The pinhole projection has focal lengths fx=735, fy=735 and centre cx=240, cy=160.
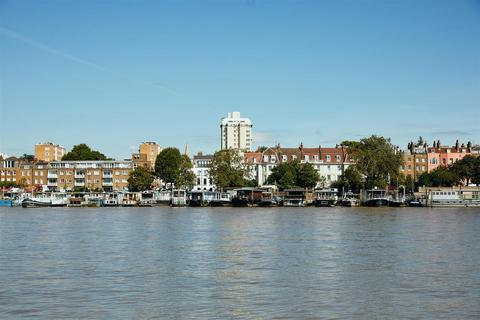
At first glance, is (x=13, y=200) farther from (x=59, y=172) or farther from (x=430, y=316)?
(x=430, y=316)

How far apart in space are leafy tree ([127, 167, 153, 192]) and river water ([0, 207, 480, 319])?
105 metres

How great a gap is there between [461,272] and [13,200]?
13787cm

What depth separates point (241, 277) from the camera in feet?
100

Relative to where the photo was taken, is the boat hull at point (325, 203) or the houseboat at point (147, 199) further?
the houseboat at point (147, 199)

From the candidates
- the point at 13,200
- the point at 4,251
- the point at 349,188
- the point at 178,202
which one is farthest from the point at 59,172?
the point at 4,251

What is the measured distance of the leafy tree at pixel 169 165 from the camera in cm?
15275

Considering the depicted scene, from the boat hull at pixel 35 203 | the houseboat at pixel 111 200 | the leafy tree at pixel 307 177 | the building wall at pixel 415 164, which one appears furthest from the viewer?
the building wall at pixel 415 164

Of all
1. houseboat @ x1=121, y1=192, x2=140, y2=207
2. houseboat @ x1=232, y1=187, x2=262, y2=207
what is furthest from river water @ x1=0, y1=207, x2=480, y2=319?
houseboat @ x1=121, y1=192, x2=140, y2=207

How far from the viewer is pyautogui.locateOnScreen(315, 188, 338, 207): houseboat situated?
13525 centimetres

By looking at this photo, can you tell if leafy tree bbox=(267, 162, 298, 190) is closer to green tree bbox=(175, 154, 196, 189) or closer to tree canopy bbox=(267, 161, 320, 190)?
tree canopy bbox=(267, 161, 320, 190)

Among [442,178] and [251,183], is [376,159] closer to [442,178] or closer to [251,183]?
[442,178]

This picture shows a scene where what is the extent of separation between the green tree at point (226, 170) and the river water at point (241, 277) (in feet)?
285

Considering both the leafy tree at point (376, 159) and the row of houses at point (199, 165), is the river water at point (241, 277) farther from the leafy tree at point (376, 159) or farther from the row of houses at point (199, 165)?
the row of houses at point (199, 165)

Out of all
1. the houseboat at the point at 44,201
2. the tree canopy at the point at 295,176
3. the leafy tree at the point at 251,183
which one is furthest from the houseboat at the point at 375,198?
Result: the houseboat at the point at 44,201
